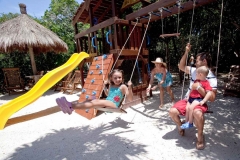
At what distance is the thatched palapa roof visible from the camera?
25.1 ft

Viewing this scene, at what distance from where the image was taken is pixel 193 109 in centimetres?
251

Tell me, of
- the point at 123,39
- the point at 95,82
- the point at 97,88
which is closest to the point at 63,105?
the point at 97,88

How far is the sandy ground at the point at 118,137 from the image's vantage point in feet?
8.16

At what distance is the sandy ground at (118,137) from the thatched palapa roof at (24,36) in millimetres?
5096

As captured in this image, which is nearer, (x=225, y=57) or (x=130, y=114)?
(x=130, y=114)

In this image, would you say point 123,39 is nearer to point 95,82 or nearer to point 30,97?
point 95,82

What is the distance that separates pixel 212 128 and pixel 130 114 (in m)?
2.02

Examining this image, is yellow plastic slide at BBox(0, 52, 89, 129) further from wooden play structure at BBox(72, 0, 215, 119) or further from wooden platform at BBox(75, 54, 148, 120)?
wooden play structure at BBox(72, 0, 215, 119)

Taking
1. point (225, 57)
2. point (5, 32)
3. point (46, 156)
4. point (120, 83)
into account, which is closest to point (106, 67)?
point (120, 83)

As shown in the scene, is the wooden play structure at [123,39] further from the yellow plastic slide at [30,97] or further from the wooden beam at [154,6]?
the yellow plastic slide at [30,97]

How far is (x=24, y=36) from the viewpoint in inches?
309

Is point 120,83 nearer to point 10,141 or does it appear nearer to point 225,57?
point 10,141

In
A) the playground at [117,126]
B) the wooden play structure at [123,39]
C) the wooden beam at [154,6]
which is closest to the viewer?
the playground at [117,126]

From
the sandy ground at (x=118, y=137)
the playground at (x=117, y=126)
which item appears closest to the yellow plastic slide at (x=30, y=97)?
the playground at (x=117, y=126)
